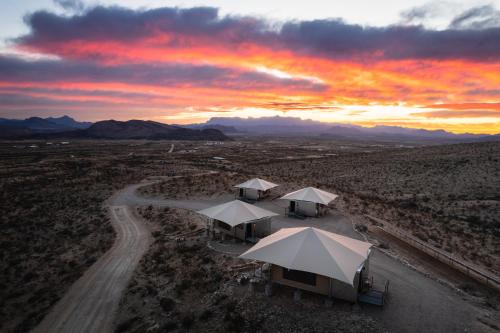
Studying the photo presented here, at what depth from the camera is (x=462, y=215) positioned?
34.0m

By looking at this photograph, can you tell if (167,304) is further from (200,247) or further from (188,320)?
(200,247)

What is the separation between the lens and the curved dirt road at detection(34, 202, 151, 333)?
15156mm

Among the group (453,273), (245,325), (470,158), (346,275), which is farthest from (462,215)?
(470,158)

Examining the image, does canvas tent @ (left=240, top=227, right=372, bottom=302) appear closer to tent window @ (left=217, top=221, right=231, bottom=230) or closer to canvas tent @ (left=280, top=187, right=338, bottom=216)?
tent window @ (left=217, top=221, right=231, bottom=230)

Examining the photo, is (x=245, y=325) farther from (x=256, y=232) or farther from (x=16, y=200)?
(x=16, y=200)

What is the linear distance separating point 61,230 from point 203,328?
2155 cm

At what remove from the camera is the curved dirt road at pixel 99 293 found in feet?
49.7

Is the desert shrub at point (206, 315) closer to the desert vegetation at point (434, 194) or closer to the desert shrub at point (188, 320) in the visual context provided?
the desert shrub at point (188, 320)

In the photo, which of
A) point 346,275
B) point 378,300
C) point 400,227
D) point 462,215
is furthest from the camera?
point 462,215

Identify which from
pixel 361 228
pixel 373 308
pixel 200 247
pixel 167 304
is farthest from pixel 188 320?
pixel 361 228

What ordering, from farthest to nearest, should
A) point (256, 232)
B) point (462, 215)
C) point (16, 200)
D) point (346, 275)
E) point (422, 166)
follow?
point (422, 166) → point (16, 200) → point (462, 215) → point (256, 232) → point (346, 275)

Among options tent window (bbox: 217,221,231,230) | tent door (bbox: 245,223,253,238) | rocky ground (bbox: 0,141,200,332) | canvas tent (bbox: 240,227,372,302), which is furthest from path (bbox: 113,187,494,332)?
rocky ground (bbox: 0,141,200,332)

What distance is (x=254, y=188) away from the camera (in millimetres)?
34312

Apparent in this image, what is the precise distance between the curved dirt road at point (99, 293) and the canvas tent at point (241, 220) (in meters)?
6.06
